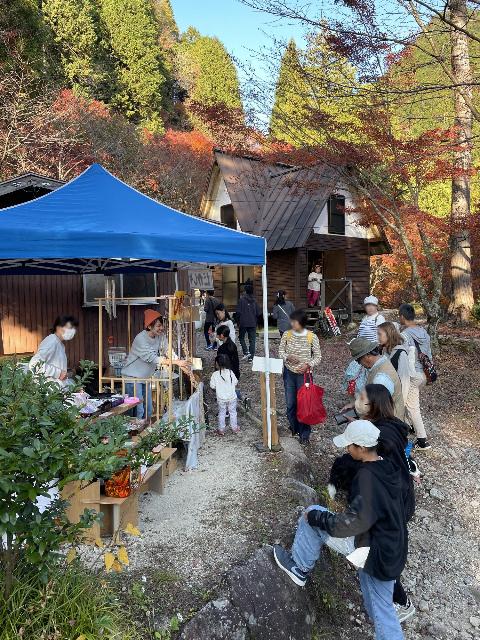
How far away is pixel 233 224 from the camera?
21.1m

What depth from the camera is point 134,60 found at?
27.7 meters

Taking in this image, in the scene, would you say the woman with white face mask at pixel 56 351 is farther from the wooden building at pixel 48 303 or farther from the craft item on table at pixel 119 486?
the wooden building at pixel 48 303

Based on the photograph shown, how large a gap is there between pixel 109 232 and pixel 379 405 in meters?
2.83

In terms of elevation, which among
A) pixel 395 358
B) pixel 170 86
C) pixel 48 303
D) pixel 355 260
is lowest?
pixel 395 358

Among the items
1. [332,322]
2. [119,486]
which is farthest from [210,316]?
[119,486]

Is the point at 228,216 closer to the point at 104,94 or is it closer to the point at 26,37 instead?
the point at 26,37

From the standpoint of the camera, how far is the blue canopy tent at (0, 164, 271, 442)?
448 cm

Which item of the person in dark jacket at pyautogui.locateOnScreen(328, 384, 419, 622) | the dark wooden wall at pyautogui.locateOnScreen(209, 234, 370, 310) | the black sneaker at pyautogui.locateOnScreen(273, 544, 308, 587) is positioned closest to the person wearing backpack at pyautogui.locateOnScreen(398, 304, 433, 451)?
the person in dark jacket at pyautogui.locateOnScreen(328, 384, 419, 622)

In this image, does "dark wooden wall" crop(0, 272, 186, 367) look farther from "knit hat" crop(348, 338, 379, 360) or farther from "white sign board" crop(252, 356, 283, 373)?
"knit hat" crop(348, 338, 379, 360)

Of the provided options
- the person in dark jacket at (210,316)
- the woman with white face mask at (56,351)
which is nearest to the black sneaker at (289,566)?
the woman with white face mask at (56,351)

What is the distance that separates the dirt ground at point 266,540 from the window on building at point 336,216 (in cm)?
1296

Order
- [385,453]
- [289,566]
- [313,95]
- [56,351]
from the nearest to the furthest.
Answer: [385,453] < [289,566] < [56,351] < [313,95]

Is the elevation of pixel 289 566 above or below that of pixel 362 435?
below

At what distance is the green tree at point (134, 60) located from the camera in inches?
1067
